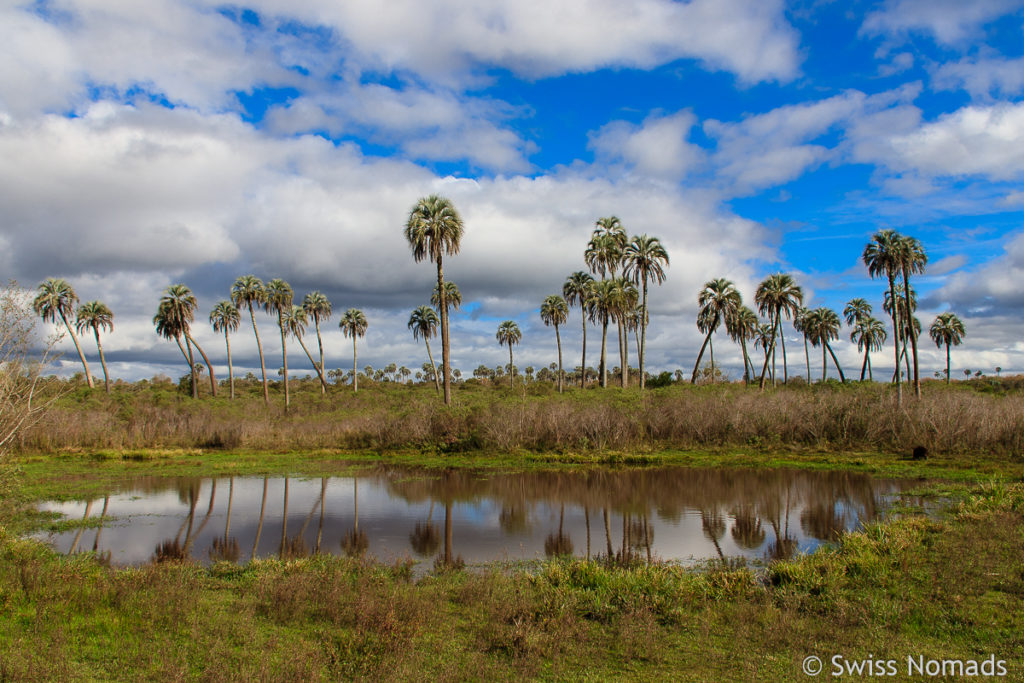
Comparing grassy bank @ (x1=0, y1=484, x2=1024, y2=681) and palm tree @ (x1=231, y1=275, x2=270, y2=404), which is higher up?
palm tree @ (x1=231, y1=275, x2=270, y2=404)

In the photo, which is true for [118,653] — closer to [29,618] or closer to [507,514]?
[29,618]

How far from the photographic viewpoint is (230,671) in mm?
6305

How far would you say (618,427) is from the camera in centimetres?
3180

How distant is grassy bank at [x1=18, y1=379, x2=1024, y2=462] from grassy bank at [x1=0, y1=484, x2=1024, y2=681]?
2016 centimetres

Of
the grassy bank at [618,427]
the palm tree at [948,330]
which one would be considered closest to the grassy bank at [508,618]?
the grassy bank at [618,427]

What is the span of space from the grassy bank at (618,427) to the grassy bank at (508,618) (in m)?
20.2

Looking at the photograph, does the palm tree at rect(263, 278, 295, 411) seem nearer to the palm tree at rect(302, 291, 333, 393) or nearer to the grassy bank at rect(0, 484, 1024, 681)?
the palm tree at rect(302, 291, 333, 393)

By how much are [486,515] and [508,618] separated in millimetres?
10126

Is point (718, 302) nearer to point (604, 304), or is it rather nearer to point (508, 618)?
point (604, 304)

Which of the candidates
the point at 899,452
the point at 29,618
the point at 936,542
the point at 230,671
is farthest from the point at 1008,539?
the point at 899,452

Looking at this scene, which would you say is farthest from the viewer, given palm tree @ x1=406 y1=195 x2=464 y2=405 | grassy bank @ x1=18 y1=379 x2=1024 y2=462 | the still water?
palm tree @ x1=406 y1=195 x2=464 y2=405

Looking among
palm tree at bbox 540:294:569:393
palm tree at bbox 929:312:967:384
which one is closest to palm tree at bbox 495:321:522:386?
palm tree at bbox 540:294:569:393

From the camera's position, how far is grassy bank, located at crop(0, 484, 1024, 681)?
21.6ft

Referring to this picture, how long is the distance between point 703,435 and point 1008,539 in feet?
68.9
